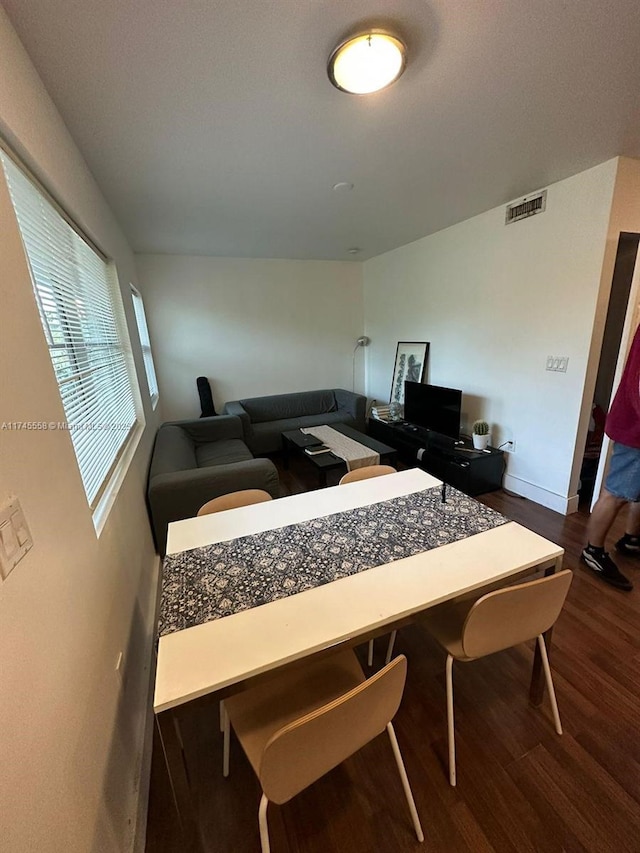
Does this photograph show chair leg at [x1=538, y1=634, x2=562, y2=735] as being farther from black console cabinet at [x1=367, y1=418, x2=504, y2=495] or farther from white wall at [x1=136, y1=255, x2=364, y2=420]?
white wall at [x1=136, y1=255, x2=364, y2=420]

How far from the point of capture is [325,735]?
0.77 m

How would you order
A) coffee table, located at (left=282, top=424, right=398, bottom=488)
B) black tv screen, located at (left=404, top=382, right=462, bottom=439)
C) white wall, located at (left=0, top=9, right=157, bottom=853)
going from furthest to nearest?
black tv screen, located at (left=404, top=382, right=462, bottom=439) → coffee table, located at (left=282, top=424, right=398, bottom=488) → white wall, located at (left=0, top=9, right=157, bottom=853)

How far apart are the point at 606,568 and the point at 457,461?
124 centimetres

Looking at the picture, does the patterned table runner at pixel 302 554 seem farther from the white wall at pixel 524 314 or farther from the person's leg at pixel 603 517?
the white wall at pixel 524 314

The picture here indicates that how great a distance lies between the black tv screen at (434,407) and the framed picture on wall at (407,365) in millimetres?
224

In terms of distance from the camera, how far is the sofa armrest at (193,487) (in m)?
2.11

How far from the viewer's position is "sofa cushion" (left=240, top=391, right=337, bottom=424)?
14.9 feet

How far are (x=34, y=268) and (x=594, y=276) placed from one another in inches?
121

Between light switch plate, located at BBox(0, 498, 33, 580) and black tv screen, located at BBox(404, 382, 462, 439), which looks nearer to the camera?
light switch plate, located at BBox(0, 498, 33, 580)

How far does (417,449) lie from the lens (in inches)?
137

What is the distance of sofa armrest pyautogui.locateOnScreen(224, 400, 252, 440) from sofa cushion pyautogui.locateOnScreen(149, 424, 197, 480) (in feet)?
2.21

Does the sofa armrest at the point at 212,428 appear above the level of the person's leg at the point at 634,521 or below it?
above

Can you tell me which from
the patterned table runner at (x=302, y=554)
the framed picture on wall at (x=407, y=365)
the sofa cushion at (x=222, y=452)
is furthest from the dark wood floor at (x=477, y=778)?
the framed picture on wall at (x=407, y=365)

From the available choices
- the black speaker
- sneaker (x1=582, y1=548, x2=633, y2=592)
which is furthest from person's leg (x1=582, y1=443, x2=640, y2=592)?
the black speaker
